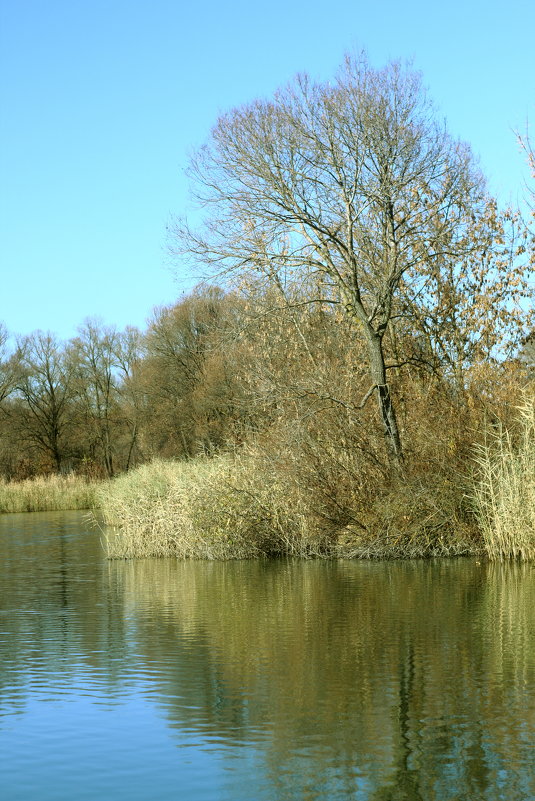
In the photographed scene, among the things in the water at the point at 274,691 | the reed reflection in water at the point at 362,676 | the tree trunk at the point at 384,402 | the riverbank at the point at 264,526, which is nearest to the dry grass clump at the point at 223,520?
the riverbank at the point at 264,526

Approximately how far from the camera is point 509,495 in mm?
15977

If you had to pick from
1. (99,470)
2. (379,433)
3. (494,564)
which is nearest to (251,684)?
(494,564)

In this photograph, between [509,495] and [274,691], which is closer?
[274,691]

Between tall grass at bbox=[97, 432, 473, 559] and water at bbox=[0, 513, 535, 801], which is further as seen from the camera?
tall grass at bbox=[97, 432, 473, 559]

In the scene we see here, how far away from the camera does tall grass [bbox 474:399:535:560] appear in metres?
15.8

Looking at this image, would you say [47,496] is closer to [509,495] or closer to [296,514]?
[296,514]

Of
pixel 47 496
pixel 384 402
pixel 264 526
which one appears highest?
pixel 384 402

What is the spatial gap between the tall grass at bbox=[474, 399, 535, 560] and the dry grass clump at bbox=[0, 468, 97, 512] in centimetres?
2790

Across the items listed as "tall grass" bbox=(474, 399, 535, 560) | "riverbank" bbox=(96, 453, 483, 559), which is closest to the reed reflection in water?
"tall grass" bbox=(474, 399, 535, 560)

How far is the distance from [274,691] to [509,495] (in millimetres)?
9092

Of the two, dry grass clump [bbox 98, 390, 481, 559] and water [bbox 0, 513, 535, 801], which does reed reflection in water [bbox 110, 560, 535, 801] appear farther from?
dry grass clump [bbox 98, 390, 481, 559]

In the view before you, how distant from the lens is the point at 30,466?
64.3 meters

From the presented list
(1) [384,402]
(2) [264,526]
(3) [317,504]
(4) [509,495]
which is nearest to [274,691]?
(4) [509,495]

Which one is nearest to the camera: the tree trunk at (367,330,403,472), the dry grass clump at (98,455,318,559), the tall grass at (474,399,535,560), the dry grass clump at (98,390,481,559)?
the tall grass at (474,399,535,560)
